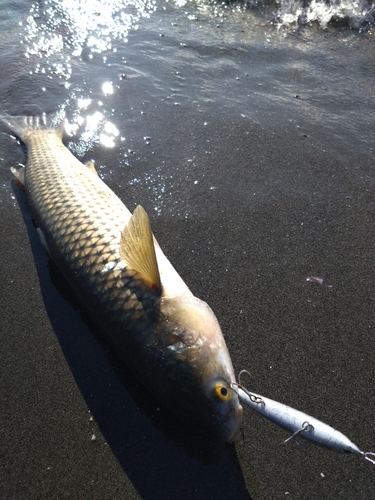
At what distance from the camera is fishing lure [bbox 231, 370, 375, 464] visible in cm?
188

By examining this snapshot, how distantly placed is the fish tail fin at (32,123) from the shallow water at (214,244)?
14 centimetres

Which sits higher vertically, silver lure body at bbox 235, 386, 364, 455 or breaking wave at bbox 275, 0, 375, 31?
breaking wave at bbox 275, 0, 375, 31

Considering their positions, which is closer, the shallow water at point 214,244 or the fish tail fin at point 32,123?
the shallow water at point 214,244

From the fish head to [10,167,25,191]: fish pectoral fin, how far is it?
2352mm

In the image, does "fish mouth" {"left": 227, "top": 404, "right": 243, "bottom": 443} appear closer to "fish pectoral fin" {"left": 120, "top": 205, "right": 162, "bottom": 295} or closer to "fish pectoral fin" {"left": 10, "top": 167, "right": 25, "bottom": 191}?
"fish pectoral fin" {"left": 120, "top": 205, "right": 162, "bottom": 295}

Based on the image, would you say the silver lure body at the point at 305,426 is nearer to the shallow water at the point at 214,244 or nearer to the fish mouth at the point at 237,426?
the fish mouth at the point at 237,426

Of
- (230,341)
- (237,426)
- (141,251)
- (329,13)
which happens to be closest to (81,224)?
(141,251)

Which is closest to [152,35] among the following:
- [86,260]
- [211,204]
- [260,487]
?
[211,204]

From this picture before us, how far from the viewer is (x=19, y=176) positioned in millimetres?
4078

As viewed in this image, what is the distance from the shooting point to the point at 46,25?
6965mm

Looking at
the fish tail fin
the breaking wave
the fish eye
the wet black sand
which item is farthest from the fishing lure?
the breaking wave

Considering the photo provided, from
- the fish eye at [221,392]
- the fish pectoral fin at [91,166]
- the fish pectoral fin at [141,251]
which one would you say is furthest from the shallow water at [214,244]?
the fish pectoral fin at [141,251]

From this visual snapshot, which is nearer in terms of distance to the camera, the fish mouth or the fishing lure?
the fishing lure

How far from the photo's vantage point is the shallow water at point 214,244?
237 cm
